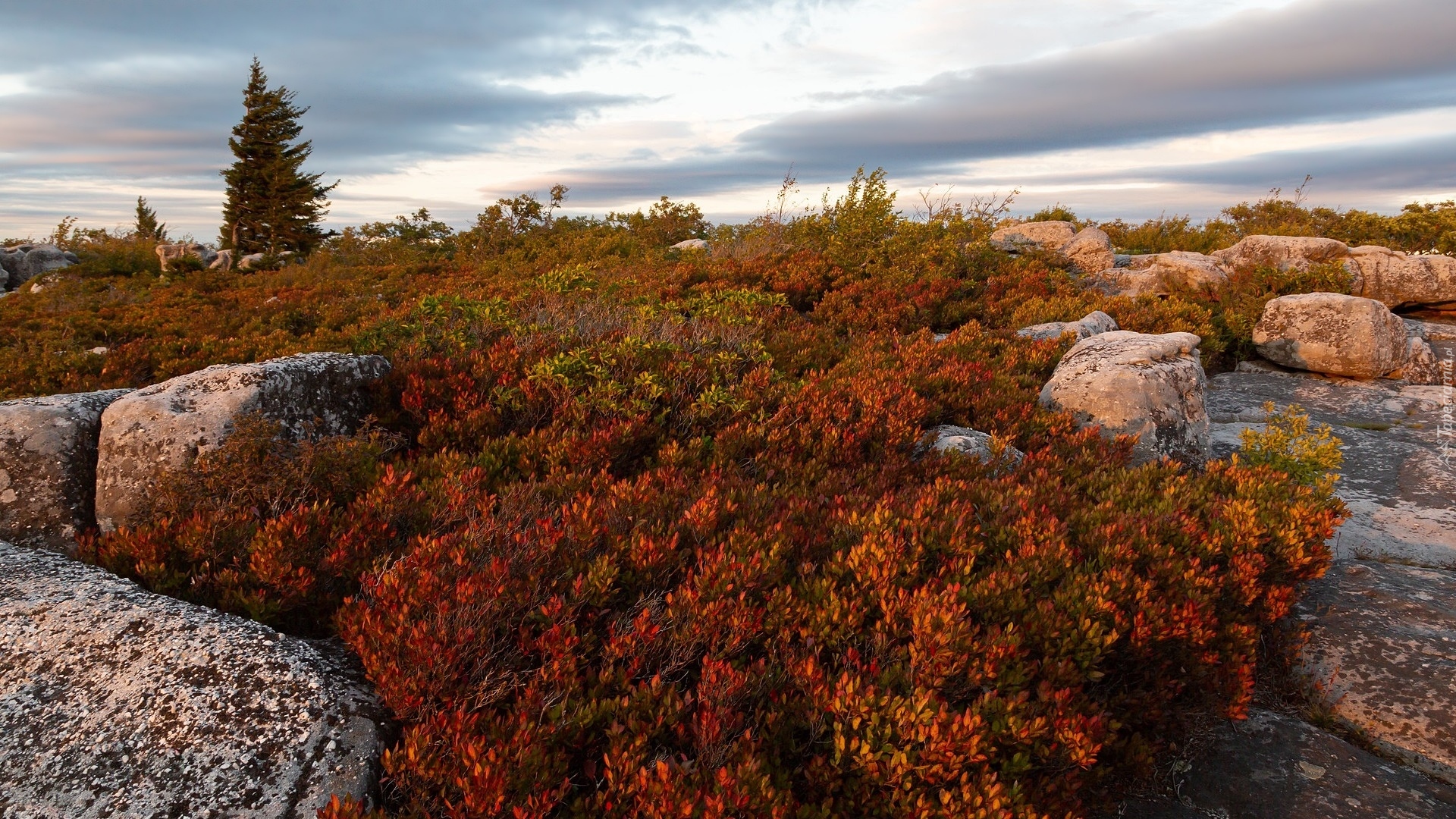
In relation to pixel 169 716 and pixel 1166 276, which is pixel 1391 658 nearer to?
pixel 169 716

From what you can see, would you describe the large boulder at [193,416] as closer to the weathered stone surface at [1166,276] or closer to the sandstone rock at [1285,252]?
the weathered stone surface at [1166,276]

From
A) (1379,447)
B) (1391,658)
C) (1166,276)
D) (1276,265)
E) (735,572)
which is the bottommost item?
(1391,658)

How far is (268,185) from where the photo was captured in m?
39.4

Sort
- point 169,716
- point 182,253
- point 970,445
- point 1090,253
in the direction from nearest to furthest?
point 169,716
point 970,445
point 1090,253
point 182,253

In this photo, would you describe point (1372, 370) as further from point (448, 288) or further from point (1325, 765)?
point (448, 288)

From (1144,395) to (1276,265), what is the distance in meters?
11.6

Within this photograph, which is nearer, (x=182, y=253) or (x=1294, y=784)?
(x=1294, y=784)

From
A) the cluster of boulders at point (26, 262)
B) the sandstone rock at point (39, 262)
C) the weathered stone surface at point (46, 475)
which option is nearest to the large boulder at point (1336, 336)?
the weathered stone surface at point (46, 475)

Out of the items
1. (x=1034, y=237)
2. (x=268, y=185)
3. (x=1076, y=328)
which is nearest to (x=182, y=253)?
(x=268, y=185)

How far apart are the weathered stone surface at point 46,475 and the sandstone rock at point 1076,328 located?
9582 mm

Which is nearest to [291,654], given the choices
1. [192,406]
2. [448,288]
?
[192,406]

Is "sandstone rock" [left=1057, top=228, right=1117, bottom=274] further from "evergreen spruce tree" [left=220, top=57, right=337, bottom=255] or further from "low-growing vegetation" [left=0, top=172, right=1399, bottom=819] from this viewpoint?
"evergreen spruce tree" [left=220, top=57, right=337, bottom=255]

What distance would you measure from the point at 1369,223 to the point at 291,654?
2826cm

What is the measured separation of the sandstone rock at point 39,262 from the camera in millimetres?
35625
